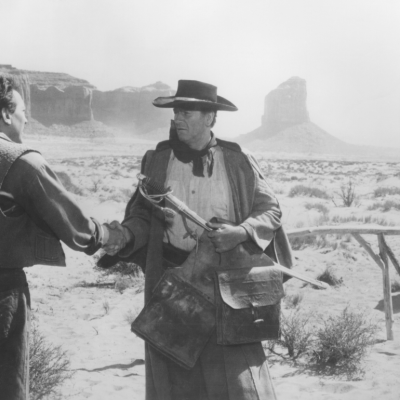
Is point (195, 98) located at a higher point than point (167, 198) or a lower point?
higher

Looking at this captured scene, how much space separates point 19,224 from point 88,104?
106189mm

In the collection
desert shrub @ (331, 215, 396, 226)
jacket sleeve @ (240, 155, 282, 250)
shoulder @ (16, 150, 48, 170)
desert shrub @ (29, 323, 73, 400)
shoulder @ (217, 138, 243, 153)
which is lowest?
desert shrub @ (331, 215, 396, 226)

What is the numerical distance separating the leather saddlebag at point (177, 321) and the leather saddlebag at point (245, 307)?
10 centimetres

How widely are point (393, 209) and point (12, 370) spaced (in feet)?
51.9

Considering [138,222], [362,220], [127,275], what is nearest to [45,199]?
[138,222]

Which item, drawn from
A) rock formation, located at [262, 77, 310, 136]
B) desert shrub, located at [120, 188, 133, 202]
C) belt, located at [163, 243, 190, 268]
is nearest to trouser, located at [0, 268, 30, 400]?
belt, located at [163, 243, 190, 268]

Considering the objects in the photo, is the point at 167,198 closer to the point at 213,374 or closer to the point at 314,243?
the point at 213,374

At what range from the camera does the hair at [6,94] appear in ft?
7.35

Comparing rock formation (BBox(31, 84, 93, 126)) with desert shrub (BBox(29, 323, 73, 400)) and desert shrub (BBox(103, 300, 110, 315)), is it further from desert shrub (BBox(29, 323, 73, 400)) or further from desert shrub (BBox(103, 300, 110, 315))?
desert shrub (BBox(29, 323, 73, 400))

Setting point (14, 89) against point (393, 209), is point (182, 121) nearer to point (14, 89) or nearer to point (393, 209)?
point (14, 89)

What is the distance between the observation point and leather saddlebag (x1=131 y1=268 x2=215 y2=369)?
2.63 metres

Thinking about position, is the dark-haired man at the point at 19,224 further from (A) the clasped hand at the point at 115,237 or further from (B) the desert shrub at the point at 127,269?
(B) the desert shrub at the point at 127,269

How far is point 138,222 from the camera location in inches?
112

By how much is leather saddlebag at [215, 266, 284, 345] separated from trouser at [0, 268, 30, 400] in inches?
36.2
